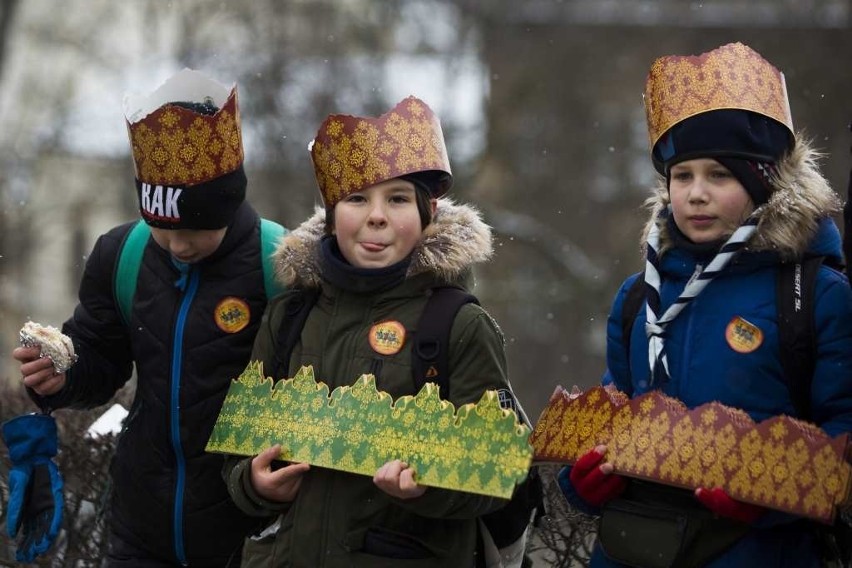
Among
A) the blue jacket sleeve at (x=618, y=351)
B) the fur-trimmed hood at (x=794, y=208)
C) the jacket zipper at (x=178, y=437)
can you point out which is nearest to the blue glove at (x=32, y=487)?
the jacket zipper at (x=178, y=437)

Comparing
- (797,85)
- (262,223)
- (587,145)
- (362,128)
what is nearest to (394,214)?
(362,128)

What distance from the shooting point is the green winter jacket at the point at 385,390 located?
14.0 feet

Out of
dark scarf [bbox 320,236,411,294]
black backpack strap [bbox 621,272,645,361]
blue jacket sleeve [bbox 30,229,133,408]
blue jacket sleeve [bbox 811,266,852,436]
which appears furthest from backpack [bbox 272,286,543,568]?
blue jacket sleeve [bbox 811,266,852,436]

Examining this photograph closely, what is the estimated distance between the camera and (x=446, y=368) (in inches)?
170

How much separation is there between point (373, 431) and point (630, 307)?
0.84 metres

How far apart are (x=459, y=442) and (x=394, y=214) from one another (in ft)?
2.61

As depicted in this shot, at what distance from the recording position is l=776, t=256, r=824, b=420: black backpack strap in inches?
158

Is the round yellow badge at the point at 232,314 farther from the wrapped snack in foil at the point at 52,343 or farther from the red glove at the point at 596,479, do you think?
the red glove at the point at 596,479

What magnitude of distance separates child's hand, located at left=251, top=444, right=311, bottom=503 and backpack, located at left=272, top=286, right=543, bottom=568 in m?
0.30

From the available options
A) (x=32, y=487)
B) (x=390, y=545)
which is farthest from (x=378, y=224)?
(x=32, y=487)

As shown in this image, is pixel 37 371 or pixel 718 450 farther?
pixel 37 371

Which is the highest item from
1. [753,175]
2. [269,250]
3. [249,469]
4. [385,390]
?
[753,175]

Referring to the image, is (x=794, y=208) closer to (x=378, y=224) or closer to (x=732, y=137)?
(x=732, y=137)

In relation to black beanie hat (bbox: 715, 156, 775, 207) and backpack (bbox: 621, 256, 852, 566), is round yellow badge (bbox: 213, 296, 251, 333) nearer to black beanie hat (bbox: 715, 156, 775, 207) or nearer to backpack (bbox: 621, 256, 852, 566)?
black beanie hat (bbox: 715, 156, 775, 207)
